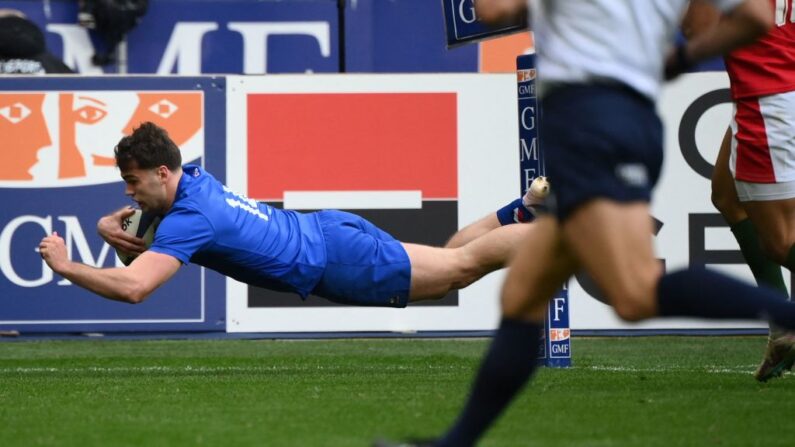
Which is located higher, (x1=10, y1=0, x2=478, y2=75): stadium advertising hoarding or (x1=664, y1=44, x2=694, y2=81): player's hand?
(x1=10, y1=0, x2=478, y2=75): stadium advertising hoarding

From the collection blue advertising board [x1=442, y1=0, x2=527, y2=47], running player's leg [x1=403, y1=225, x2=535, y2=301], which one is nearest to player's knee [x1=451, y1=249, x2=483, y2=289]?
running player's leg [x1=403, y1=225, x2=535, y2=301]

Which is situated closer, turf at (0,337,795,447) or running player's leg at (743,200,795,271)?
turf at (0,337,795,447)

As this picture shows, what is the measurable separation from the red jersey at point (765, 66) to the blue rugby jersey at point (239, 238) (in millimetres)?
2214

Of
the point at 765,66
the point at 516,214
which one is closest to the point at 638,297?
the point at 765,66

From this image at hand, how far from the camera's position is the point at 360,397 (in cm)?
670

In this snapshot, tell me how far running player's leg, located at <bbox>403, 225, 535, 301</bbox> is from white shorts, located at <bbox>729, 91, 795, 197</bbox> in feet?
3.90

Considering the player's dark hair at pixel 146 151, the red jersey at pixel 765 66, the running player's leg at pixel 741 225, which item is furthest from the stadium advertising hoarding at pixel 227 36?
the red jersey at pixel 765 66

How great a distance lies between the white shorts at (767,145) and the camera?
702 cm

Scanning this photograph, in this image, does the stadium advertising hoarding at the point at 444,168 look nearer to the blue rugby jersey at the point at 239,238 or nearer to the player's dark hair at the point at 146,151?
the blue rugby jersey at the point at 239,238

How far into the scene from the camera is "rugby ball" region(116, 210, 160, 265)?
24.8 ft

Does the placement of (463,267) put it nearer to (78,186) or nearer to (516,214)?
(516,214)

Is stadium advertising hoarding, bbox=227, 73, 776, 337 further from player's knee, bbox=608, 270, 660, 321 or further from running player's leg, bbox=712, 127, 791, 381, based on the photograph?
player's knee, bbox=608, 270, 660, 321

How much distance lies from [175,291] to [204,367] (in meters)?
1.90

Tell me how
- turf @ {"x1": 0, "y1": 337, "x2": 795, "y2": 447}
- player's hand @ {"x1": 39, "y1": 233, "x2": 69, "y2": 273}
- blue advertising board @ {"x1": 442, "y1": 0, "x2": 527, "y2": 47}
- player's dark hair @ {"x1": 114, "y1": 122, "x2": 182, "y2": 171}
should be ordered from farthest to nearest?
blue advertising board @ {"x1": 442, "y1": 0, "x2": 527, "y2": 47}, player's dark hair @ {"x1": 114, "y1": 122, "x2": 182, "y2": 171}, player's hand @ {"x1": 39, "y1": 233, "x2": 69, "y2": 273}, turf @ {"x1": 0, "y1": 337, "x2": 795, "y2": 447}
